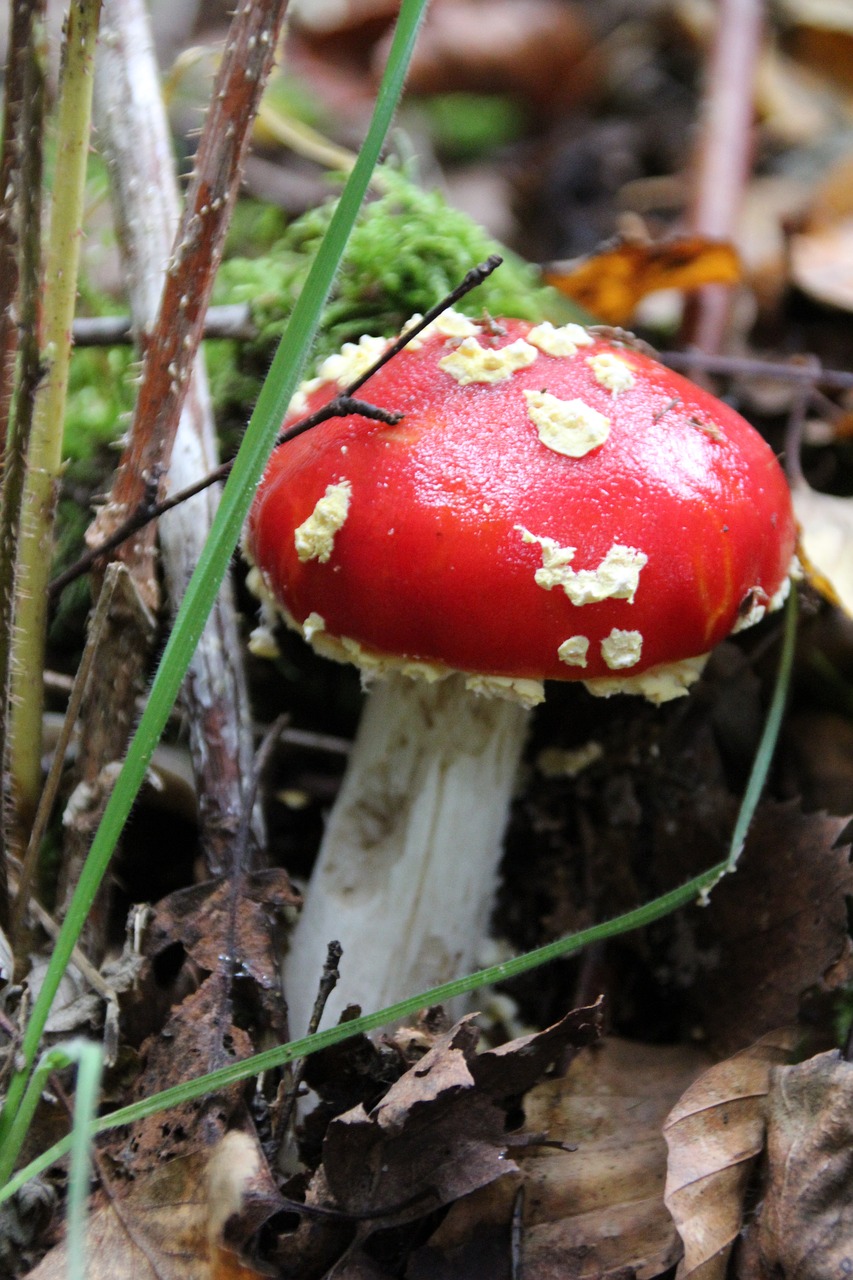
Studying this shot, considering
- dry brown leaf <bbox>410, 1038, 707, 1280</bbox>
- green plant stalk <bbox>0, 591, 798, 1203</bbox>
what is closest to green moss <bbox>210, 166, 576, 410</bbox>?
green plant stalk <bbox>0, 591, 798, 1203</bbox>

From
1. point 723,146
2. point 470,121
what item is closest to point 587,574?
point 723,146

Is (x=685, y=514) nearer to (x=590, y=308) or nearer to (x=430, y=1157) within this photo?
(x=430, y=1157)

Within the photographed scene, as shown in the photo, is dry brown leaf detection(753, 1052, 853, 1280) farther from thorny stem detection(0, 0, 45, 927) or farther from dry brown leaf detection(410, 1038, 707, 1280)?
thorny stem detection(0, 0, 45, 927)

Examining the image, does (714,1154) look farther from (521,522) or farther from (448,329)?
(448,329)

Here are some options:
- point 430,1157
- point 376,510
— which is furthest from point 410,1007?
point 376,510

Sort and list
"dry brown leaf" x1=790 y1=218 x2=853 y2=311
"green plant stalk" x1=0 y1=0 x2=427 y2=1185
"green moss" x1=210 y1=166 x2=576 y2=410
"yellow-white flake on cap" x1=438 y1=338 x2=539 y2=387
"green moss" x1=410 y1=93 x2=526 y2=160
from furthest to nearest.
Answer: "green moss" x1=410 y1=93 x2=526 y2=160 < "dry brown leaf" x1=790 y1=218 x2=853 y2=311 < "green moss" x1=210 y1=166 x2=576 y2=410 < "yellow-white flake on cap" x1=438 y1=338 x2=539 y2=387 < "green plant stalk" x1=0 y1=0 x2=427 y2=1185
